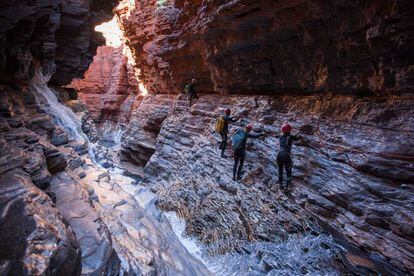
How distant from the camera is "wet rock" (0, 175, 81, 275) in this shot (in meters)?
3.78

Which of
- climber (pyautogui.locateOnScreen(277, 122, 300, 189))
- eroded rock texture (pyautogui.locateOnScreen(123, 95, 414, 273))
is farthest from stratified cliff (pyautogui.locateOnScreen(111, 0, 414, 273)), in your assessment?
climber (pyautogui.locateOnScreen(277, 122, 300, 189))

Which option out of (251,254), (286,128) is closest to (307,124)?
(286,128)

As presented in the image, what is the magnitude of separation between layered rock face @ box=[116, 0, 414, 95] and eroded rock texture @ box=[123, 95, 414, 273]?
660 millimetres

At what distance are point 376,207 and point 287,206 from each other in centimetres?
253

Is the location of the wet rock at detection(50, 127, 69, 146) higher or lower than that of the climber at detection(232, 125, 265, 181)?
lower

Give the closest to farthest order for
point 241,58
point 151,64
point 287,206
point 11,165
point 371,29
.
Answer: point 11,165
point 371,29
point 287,206
point 241,58
point 151,64

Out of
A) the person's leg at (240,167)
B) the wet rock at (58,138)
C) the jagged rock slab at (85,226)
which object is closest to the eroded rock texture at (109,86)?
the wet rock at (58,138)

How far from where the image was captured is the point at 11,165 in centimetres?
582

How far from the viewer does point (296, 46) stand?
10.4m

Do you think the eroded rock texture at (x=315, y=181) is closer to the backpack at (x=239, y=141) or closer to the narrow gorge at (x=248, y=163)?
the narrow gorge at (x=248, y=163)

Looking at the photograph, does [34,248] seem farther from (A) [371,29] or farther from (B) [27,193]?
(A) [371,29]

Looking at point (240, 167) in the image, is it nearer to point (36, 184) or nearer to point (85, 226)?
point (85, 226)

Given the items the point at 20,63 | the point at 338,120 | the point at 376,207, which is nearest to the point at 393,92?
the point at 338,120

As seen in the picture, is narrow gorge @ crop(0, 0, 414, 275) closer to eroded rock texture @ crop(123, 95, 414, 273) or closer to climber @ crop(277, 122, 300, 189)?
eroded rock texture @ crop(123, 95, 414, 273)
